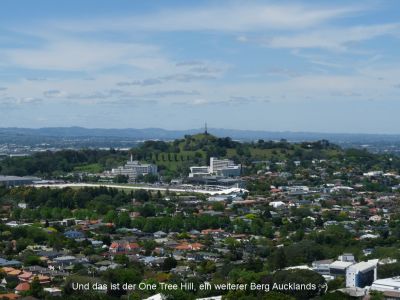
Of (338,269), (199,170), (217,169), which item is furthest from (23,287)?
(199,170)

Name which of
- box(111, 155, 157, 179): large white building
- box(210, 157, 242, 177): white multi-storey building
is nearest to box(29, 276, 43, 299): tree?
box(111, 155, 157, 179): large white building

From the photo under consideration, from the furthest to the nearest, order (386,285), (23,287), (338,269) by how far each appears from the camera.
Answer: (338,269) → (23,287) → (386,285)

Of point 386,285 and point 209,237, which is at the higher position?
point 386,285

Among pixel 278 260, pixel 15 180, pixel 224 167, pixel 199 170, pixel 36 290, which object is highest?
pixel 224 167

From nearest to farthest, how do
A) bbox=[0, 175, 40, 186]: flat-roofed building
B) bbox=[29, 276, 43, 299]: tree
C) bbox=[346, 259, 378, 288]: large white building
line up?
bbox=[29, 276, 43, 299]: tree → bbox=[346, 259, 378, 288]: large white building → bbox=[0, 175, 40, 186]: flat-roofed building

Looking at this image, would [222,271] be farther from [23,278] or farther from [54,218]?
[54,218]

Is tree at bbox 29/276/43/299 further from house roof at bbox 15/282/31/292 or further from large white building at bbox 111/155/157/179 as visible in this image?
large white building at bbox 111/155/157/179

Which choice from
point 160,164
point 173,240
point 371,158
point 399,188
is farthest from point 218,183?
point 173,240

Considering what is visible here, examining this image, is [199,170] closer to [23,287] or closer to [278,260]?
[278,260]

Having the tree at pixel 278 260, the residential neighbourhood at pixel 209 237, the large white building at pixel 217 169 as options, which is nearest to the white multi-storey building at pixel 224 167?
the large white building at pixel 217 169

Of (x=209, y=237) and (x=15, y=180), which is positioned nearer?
(x=209, y=237)
